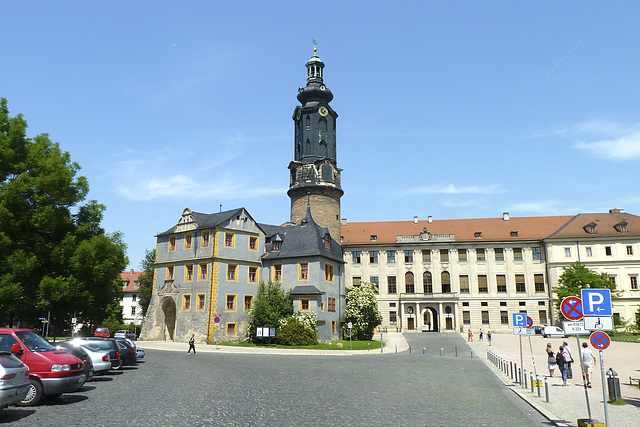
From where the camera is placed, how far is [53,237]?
3416cm

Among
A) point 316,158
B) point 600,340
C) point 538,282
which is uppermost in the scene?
point 316,158

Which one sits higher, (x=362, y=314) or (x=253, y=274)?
(x=253, y=274)

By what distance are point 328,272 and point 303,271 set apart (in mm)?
2970

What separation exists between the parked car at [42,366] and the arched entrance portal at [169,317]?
35.2 metres

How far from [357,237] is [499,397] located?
2558 inches

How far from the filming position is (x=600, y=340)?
1127cm

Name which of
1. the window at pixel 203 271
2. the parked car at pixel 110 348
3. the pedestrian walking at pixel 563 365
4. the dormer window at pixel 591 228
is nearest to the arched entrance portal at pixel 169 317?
the window at pixel 203 271

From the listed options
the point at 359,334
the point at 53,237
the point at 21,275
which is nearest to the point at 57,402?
the point at 21,275

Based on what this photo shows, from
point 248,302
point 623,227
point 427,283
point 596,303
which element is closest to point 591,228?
point 623,227

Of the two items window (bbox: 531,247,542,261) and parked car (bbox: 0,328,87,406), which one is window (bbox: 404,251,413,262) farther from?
parked car (bbox: 0,328,87,406)

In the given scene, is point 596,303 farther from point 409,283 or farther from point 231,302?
point 409,283

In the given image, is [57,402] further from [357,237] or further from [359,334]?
[357,237]

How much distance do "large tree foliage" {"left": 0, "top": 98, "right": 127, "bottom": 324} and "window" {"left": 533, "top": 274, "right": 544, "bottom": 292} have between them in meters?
61.0

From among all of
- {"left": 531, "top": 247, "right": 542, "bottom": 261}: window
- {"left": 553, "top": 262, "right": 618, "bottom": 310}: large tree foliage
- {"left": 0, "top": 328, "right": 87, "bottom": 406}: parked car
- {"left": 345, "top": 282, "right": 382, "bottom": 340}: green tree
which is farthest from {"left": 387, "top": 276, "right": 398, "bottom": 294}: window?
{"left": 0, "top": 328, "right": 87, "bottom": 406}: parked car
